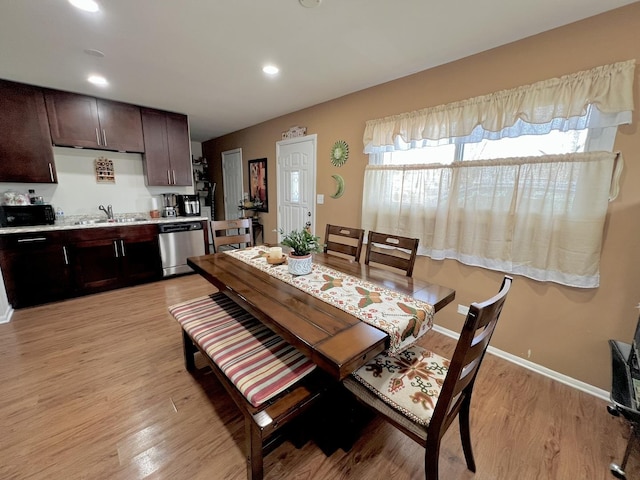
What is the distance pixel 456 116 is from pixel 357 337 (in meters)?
2.13

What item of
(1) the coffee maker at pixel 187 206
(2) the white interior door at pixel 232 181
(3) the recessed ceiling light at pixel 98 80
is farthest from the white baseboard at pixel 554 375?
(2) the white interior door at pixel 232 181

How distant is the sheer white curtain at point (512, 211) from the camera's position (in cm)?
170

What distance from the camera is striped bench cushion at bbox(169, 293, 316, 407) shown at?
1161 millimetres

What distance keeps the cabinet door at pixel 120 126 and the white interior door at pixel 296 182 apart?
6.39 ft

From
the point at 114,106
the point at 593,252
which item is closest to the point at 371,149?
the point at 593,252

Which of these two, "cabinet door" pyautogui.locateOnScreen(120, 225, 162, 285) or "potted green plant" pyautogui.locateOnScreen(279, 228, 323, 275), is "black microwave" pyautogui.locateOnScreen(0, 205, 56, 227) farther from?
"potted green plant" pyautogui.locateOnScreen(279, 228, 323, 275)

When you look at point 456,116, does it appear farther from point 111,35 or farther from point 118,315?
point 118,315

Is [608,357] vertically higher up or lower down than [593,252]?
lower down

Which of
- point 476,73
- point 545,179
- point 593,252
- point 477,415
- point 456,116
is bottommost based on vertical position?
point 477,415

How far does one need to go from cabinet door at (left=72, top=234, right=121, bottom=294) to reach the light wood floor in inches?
43.2

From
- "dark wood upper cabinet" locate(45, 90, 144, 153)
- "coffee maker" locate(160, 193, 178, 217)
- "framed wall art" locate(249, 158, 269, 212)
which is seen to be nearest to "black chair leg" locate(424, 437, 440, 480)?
"framed wall art" locate(249, 158, 269, 212)

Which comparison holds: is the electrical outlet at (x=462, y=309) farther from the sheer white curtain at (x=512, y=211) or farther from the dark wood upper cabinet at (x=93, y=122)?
the dark wood upper cabinet at (x=93, y=122)

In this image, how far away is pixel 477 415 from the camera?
1.60m

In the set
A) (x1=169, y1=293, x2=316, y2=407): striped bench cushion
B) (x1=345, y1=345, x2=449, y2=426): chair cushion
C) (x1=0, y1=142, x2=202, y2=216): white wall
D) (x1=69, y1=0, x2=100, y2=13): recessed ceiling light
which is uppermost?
(x1=69, y1=0, x2=100, y2=13): recessed ceiling light
